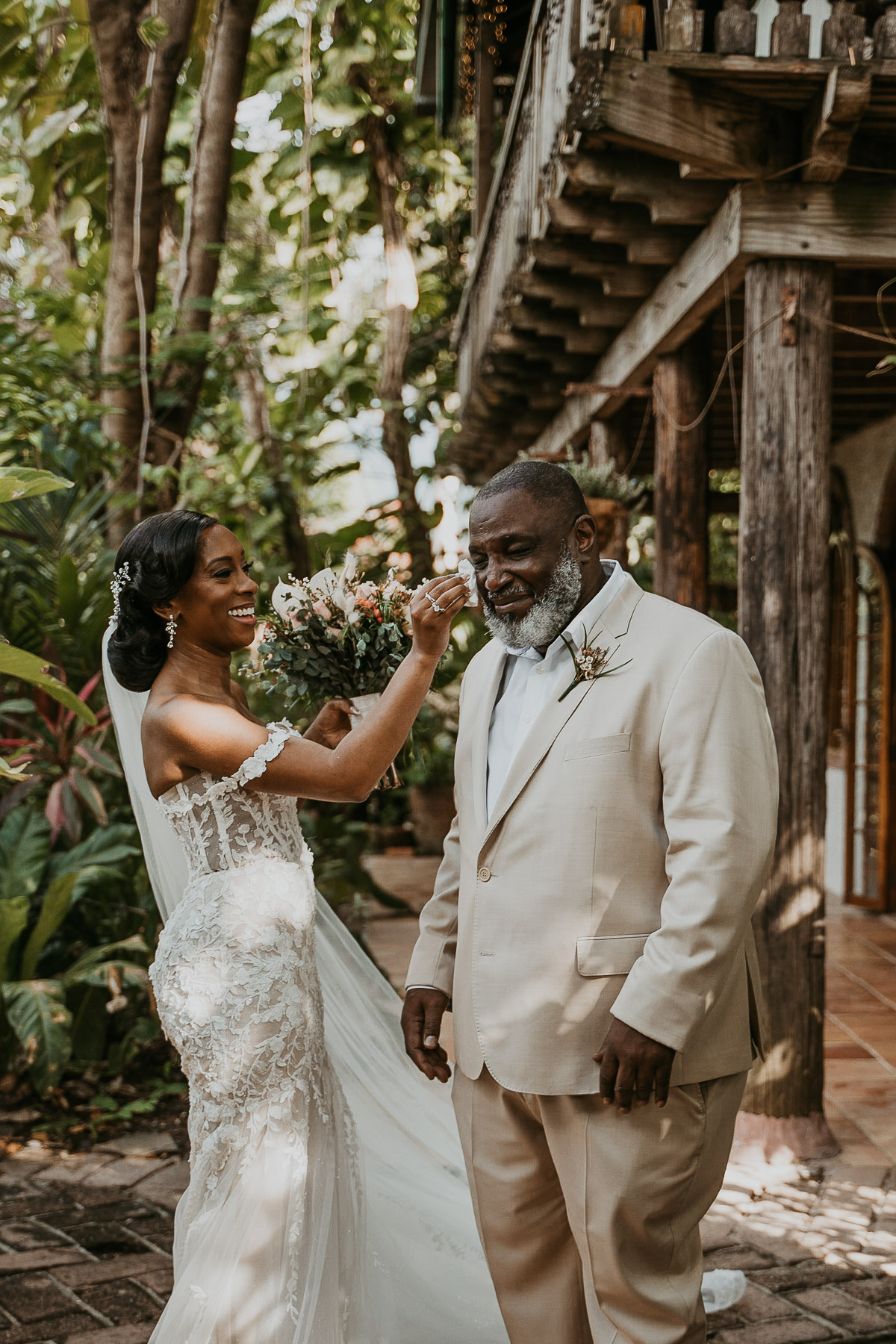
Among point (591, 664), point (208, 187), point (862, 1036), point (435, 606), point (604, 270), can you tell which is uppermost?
point (208, 187)

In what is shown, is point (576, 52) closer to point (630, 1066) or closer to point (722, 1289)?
point (630, 1066)

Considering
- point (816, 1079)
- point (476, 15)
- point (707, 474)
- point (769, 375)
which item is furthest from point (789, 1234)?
point (476, 15)

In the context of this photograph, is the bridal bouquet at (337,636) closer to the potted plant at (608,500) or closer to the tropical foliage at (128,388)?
the tropical foliage at (128,388)

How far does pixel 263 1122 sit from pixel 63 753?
291cm

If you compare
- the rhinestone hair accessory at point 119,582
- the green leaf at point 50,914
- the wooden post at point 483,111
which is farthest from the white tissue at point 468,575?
the wooden post at point 483,111

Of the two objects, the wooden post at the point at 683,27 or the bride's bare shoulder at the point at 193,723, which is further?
the wooden post at the point at 683,27

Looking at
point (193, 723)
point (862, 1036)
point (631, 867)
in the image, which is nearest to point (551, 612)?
point (631, 867)

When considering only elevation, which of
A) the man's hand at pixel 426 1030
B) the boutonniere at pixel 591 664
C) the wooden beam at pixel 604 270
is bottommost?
the man's hand at pixel 426 1030

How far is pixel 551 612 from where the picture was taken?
7.96 feet

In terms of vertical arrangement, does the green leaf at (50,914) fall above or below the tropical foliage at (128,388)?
below

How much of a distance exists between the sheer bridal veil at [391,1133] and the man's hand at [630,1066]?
119 cm

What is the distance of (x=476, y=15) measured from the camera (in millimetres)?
8852

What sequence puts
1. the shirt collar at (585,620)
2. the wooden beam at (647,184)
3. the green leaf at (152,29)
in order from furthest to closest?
the green leaf at (152,29) → the wooden beam at (647,184) → the shirt collar at (585,620)

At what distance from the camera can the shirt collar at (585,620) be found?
2.42 metres
